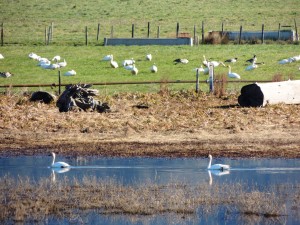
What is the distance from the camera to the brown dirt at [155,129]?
76.0 feet

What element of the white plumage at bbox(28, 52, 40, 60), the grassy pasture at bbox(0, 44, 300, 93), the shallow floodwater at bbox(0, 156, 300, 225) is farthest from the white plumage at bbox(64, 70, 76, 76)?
the shallow floodwater at bbox(0, 156, 300, 225)

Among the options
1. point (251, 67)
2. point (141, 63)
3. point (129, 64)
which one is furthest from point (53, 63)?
point (251, 67)

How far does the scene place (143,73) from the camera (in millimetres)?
41531

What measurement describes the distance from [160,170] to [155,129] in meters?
5.90

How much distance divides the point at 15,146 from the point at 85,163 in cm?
343

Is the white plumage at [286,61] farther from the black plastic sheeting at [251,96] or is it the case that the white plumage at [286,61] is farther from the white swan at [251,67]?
the black plastic sheeting at [251,96]

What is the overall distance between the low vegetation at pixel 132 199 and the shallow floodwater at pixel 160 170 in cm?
70

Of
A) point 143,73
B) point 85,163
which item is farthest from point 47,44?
point 85,163

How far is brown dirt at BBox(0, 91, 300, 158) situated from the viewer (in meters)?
23.2

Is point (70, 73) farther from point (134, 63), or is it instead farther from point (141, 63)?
point (141, 63)

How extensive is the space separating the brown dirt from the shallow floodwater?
0.87 m

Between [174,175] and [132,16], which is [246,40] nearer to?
[132,16]

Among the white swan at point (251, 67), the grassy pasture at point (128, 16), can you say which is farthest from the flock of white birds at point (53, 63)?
the grassy pasture at point (128, 16)

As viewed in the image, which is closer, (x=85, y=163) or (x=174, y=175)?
(x=174, y=175)
